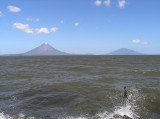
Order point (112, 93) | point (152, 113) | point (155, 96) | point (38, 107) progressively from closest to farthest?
point (152, 113) → point (38, 107) → point (155, 96) → point (112, 93)

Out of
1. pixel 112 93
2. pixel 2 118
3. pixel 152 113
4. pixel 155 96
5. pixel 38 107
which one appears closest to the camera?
pixel 2 118

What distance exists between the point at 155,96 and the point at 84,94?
275 inches

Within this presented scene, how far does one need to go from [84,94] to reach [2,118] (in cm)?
823

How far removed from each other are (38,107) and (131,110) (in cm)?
744

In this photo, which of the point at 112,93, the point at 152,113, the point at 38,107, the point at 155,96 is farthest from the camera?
the point at 112,93

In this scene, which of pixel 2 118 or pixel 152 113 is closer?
pixel 2 118

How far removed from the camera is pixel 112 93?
58.7 feet

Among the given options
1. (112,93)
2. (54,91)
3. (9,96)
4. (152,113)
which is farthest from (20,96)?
(152,113)

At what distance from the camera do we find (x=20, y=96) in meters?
17.0

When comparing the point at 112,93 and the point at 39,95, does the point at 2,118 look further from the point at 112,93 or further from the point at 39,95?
the point at 112,93

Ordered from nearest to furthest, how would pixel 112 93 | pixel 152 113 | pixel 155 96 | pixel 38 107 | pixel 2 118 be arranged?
pixel 2 118 < pixel 152 113 < pixel 38 107 < pixel 155 96 < pixel 112 93

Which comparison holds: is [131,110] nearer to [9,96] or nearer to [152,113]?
[152,113]

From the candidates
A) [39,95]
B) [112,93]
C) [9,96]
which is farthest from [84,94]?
[9,96]

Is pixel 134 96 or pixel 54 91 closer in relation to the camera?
pixel 134 96
